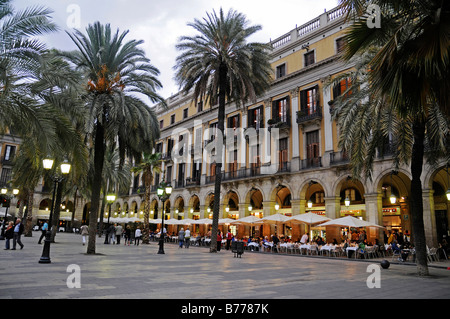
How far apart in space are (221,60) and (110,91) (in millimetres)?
8076

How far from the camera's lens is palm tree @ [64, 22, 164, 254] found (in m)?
17.1

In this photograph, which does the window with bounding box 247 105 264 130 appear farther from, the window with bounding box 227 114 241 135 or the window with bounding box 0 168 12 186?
the window with bounding box 0 168 12 186

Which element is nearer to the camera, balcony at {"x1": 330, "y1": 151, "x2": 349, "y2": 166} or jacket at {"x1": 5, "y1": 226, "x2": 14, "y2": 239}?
jacket at {"x1": 5, "y1": 226, "x2": 14, "y2": 239}

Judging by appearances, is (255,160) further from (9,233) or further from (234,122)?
(9,233)

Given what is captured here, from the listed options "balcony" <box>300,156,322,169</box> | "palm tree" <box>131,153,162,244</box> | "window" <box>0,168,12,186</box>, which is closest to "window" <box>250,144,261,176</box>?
"balcony" <box>300,156,322,169</box>

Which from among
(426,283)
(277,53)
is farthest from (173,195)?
(426,283)

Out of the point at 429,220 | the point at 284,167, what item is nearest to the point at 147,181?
the point at 284,167

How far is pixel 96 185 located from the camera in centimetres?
1756

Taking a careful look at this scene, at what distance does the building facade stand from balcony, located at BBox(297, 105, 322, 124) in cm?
8

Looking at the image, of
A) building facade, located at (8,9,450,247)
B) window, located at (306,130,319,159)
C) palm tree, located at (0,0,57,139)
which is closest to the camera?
palm tree, located at (0,0,57,139)

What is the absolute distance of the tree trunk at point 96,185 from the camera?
17172mm

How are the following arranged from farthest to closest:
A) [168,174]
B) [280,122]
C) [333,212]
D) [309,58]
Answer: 1. [168,174]
2. [280,122]
3. [309,58]
4. [333,212]

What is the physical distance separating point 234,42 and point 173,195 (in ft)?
82.8
